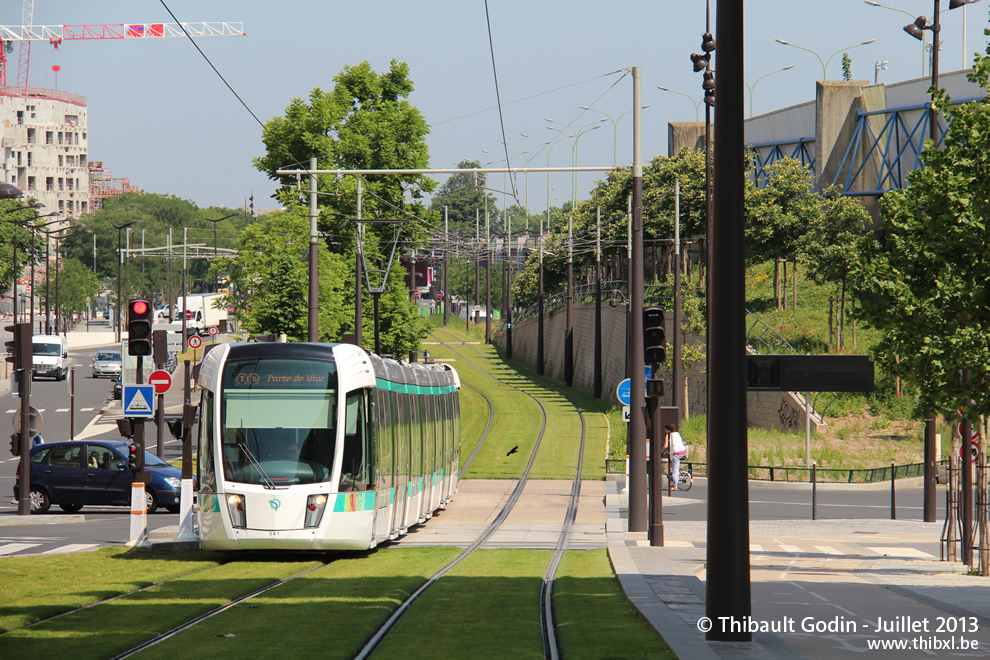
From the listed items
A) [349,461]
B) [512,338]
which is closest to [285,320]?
[349,461]

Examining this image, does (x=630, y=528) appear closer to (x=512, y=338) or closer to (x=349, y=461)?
(x=349, y=461)

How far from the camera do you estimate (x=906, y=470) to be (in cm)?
3475

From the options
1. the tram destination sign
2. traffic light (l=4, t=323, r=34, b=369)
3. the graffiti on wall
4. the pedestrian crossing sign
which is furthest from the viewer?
the graffiti on wall

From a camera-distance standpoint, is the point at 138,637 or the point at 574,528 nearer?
the point at 138,637

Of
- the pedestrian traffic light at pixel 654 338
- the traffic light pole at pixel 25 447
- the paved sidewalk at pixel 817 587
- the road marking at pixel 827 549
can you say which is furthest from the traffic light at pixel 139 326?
the road marking at pixel 827 549

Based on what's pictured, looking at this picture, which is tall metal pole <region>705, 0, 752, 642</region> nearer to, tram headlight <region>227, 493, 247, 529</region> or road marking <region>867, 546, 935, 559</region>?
tram headlight <region>227, 493, 247, 529</region>

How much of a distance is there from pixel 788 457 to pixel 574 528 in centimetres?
1556

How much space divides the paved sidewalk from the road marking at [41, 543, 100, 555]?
→ 8.03 metres

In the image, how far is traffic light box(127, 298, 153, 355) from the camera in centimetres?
1775

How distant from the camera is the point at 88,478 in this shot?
2541 centimetres

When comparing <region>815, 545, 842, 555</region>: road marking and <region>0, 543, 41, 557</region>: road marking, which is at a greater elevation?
<region>0, 543, 41, 557</region>: road marking

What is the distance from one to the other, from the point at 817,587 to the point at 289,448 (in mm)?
7098

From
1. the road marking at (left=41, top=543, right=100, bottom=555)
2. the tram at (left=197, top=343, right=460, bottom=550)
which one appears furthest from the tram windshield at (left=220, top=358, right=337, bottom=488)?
the road marking at (left=41, top=543, right=100, bottom=555)

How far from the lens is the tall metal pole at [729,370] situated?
356 inches
